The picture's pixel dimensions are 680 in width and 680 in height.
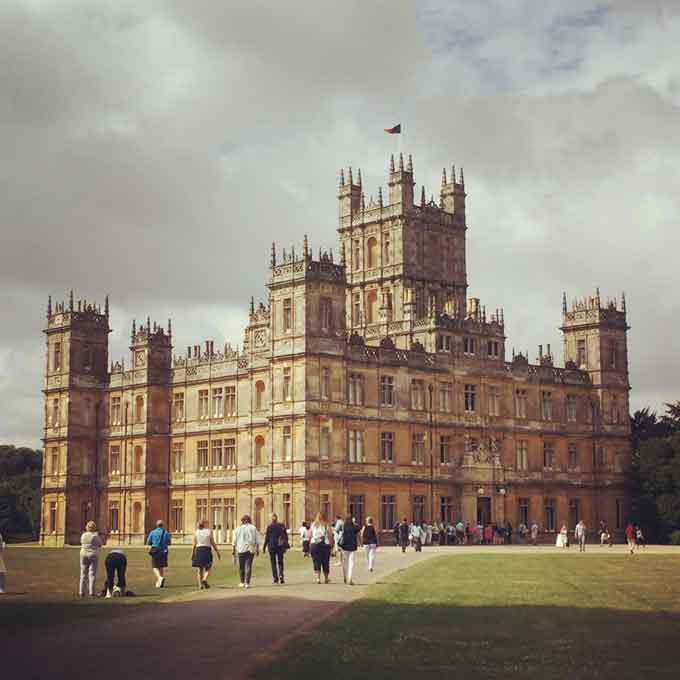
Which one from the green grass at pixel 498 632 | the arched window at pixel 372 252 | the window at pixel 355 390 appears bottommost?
the green grass at pixel 498 632

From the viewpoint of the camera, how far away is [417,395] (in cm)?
7969

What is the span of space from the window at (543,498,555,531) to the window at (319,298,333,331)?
2208cm

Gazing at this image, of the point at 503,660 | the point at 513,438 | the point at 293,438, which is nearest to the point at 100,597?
the point at 503,660

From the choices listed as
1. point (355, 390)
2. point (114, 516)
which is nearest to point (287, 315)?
point (355, 390)

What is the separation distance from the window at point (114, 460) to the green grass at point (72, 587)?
118ft

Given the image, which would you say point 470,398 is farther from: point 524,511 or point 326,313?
point 326,313

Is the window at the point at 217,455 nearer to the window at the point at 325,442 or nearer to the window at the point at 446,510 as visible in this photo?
the window at the point at 325,442

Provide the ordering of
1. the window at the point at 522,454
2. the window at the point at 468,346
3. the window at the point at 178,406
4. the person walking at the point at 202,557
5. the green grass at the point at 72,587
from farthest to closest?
the window at the point at 178,406 → the window at the point at 522,454 → the window at the point at 468,346 → the person walking at the point at 202,557 → the green grass at the point at 72,587

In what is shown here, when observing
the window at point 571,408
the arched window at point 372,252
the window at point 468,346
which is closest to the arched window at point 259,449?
the window at point 468,346

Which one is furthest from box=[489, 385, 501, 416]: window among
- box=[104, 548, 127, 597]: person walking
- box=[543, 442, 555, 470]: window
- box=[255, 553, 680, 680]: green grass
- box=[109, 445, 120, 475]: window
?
box=[104, 548, 127, 597]: person walking

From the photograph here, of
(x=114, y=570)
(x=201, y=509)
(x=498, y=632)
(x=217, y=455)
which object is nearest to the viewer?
(x=498, y=632)

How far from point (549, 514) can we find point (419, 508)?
11806 millimetres

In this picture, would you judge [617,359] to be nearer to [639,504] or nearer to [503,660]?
[639,504]

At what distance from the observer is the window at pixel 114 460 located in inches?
3533
